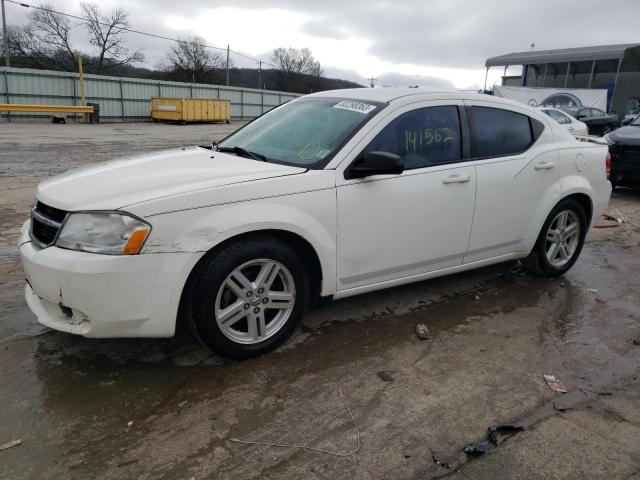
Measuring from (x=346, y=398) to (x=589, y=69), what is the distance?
43379 mm

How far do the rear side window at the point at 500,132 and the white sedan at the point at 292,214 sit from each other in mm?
13

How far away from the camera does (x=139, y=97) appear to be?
33.5 m

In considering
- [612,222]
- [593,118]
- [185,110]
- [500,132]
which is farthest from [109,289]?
[185,110]

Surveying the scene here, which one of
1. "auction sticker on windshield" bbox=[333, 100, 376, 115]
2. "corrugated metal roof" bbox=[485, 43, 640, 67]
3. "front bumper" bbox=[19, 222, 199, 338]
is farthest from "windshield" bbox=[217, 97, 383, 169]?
"corrugated metal roof" bbox=[485, 43, 640, 67]

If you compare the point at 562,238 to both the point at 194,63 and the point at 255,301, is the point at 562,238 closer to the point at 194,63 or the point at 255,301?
the point at 255,301

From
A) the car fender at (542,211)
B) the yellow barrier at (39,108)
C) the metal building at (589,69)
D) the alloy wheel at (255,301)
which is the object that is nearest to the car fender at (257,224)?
the alloy wheel at (255,301)

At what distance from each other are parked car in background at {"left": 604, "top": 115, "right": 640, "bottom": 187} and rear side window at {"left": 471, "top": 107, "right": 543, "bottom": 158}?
5.69 metres

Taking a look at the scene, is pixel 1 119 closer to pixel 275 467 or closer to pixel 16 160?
pixel 16 160

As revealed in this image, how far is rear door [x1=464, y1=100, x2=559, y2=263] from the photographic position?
4.07m

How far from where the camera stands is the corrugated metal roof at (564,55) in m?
35.1

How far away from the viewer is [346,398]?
9.44 ft

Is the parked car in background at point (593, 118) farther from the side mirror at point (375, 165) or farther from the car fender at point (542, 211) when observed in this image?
the side mirror at point (375, 165)

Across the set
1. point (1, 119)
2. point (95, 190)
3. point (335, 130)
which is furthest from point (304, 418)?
point (1, 119)

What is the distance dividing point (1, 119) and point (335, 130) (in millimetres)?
29252
